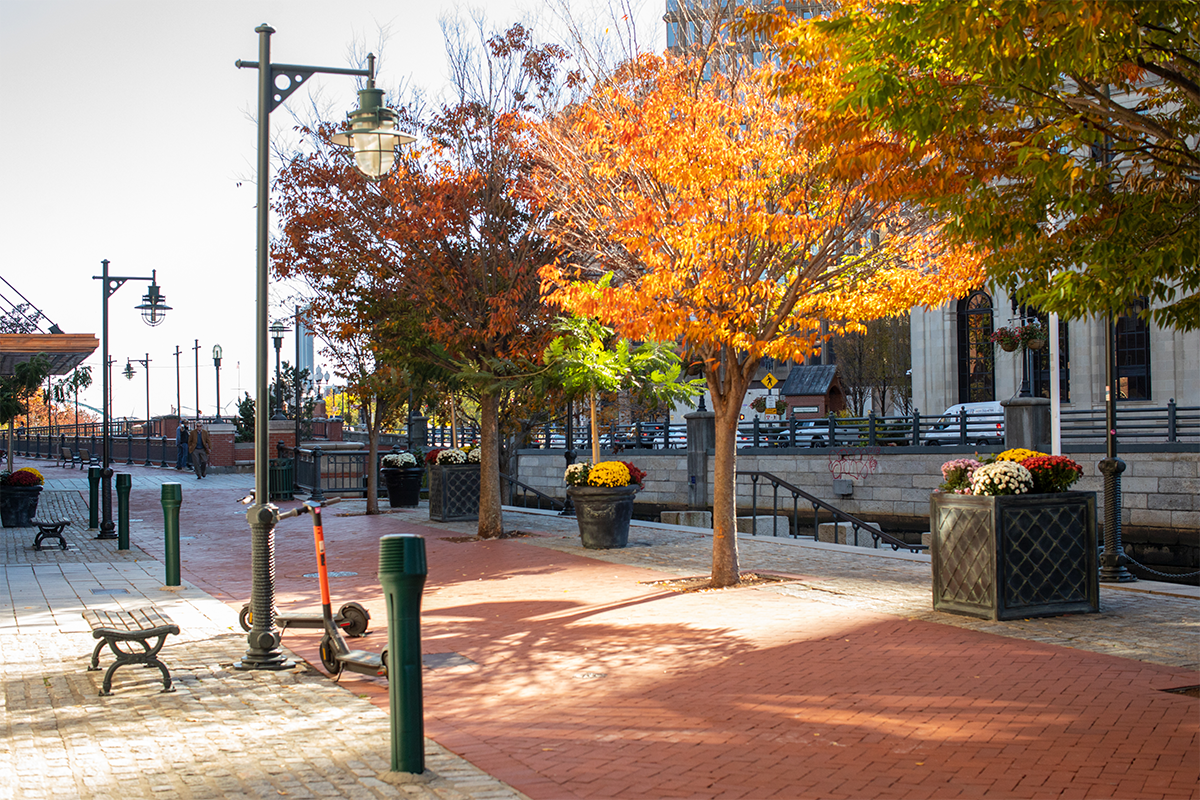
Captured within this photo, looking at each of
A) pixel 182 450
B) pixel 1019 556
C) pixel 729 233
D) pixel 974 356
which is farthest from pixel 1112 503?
pixel 182 450

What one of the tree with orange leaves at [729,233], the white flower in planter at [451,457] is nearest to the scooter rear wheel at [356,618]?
the tree with orange leaves at [729,233]

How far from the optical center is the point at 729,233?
34.0 feet

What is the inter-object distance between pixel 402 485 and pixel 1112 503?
16194 millimetres

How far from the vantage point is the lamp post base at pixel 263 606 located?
7598mm

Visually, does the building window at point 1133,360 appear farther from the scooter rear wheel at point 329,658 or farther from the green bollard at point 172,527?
the scooter rear wheel at point 329,658

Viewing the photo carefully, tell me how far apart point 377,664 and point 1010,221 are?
552 centimetres

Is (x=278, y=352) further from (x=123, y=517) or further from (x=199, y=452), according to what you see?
(x=123, y=517)

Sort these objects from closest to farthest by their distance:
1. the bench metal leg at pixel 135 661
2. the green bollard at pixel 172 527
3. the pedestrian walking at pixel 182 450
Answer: the bench metal leg at pixel 135 661 → the green bollard at pixel 172 527 → the pedestrian walking at pixel 182 450

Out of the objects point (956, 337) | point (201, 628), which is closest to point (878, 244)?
point (201, 628)

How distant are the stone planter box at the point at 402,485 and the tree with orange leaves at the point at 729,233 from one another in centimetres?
1294

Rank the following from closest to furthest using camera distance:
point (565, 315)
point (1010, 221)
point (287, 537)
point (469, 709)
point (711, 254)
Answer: point (469, 709) < point (1010, 221) < point (711, 254) < point (565, 315) < point (287, 537)

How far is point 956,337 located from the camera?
120 feet

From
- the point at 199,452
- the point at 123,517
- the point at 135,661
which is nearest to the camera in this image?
the point at 135,661

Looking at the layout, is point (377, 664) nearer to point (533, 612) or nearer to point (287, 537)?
point (533, 612)
